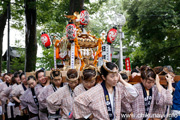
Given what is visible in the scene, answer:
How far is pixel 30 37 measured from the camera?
45.2ft

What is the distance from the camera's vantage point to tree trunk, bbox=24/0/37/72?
1345 cm

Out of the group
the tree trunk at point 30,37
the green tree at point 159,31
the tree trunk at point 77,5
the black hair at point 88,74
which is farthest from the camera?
the tree trunk at point 30,37

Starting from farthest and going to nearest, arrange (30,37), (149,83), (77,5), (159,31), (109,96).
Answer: (30,37)
(159,31)
(77,5)
(149,83)
(109,96)

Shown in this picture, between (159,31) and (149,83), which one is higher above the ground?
(159,31)

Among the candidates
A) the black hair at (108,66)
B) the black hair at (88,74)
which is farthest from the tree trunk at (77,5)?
the black hair at (108,66)

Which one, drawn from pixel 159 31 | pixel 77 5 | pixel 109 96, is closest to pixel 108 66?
pixel 109 96

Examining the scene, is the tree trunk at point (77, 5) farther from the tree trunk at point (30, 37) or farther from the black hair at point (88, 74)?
the black hair at point (88, 74)

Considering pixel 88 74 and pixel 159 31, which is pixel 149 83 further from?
pixel 159 31

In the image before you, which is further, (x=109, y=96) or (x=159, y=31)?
(x=159, y=31)

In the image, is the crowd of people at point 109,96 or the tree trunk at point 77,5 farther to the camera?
the tree trunk at point 77,5

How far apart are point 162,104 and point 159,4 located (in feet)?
36.8

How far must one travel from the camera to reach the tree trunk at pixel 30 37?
1345cm

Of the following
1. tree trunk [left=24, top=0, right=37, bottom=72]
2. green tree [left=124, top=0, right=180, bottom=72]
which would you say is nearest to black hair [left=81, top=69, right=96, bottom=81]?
green tree [left=124, top=0, right=180, bottom=72]

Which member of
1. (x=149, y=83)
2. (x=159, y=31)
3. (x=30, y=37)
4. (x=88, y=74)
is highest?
(x=159, y=31)
